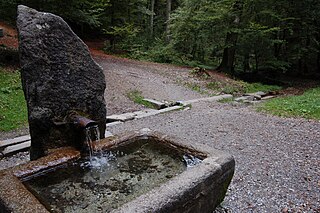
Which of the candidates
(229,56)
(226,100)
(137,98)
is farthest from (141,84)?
(229,56)

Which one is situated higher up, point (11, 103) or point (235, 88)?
point (11, 103)

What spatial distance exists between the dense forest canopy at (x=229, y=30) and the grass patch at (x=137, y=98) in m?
4.31

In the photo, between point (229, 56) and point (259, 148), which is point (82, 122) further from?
point (229, 56)

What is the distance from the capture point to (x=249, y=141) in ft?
18.5

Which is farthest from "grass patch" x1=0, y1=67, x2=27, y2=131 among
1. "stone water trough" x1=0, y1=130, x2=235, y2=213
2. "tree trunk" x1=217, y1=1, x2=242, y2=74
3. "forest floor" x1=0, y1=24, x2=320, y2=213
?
"tree trunk" x1=217, y1=1, x2=242, y2=74

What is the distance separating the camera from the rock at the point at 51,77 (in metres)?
3.14

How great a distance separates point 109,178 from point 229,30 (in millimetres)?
11854

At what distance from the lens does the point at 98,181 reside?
114 inches

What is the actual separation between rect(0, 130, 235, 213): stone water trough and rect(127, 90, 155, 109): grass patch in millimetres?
4808

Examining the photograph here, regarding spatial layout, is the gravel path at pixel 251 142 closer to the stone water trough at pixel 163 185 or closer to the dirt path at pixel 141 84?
the dirt path at pixel 141 84

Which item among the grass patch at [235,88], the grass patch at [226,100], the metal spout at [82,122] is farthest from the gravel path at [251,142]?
the grass patch at [235,88]

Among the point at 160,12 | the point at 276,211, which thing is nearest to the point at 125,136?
the point at 276,211

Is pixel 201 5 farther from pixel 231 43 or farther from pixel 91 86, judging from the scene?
pixel 91 86

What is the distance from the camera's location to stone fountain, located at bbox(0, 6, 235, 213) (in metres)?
2.49
